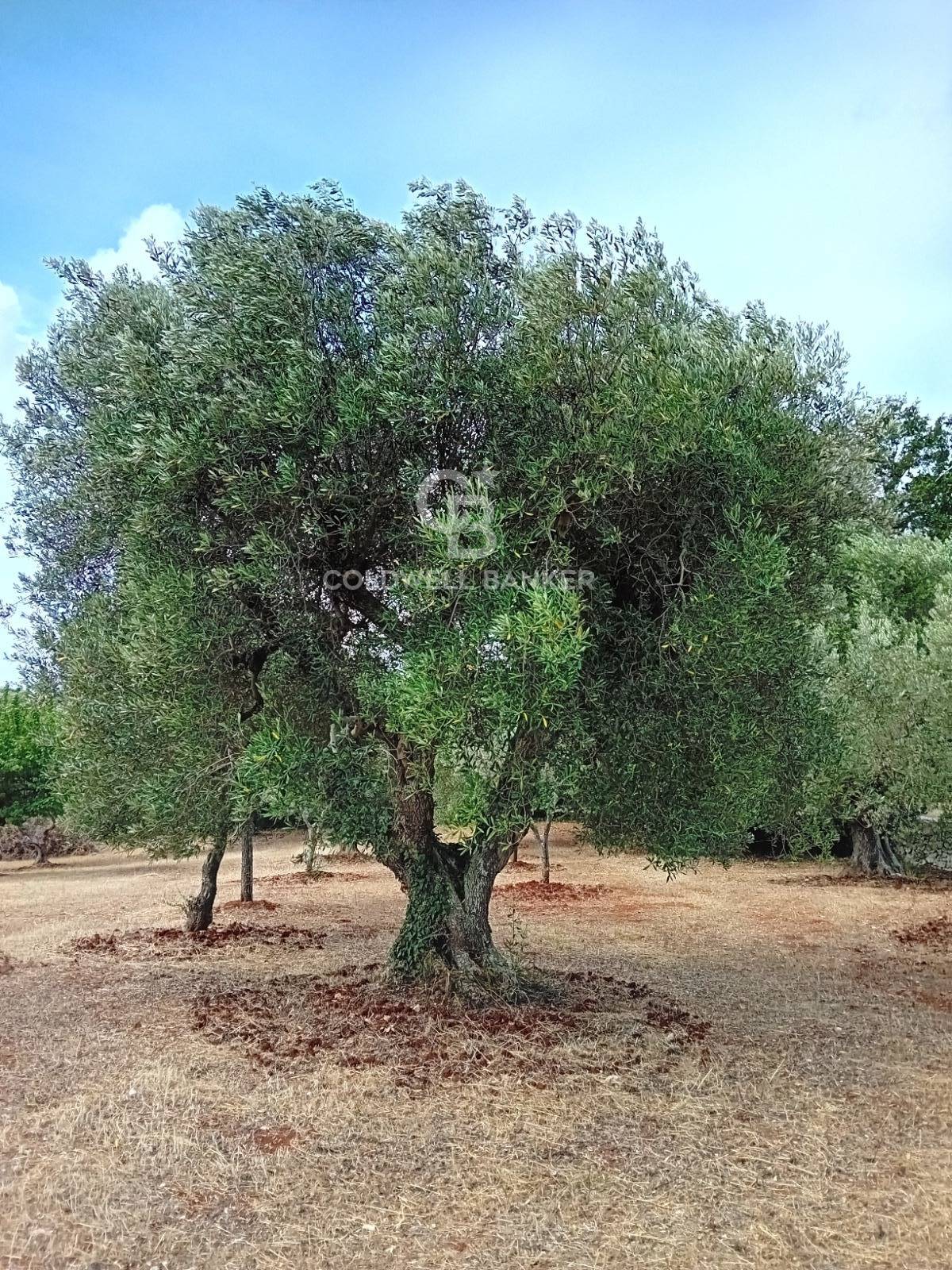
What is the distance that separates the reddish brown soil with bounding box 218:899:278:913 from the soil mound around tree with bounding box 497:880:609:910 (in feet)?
19.1

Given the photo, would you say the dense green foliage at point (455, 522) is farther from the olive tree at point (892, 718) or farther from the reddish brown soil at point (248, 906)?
the olive tree at point (892, 718)

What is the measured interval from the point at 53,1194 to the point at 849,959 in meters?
13.3

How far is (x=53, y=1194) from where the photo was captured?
6.59 metres

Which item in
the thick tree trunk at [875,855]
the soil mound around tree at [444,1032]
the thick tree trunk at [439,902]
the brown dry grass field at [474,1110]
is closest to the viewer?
the brown dry grass field at [474,1110]

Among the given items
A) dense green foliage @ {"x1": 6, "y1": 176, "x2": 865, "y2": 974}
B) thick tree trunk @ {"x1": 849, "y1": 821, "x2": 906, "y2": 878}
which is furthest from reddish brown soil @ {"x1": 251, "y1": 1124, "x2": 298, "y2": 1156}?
thick tree trunk @ {"x1": 849, "y1": 821, "x2": 906, "y2": 878}

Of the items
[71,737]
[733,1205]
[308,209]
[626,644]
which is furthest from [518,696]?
[71,737]

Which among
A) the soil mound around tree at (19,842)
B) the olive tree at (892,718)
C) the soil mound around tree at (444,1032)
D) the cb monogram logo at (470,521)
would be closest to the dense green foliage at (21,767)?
the soil mound around tree at (19,842)

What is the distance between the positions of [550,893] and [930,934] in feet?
30.5

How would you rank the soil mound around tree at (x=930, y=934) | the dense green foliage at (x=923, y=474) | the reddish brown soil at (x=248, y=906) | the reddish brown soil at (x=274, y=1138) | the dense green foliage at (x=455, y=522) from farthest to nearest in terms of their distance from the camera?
the dense green foliage at (x=923, y=474) < the reddish brown soil at (x=248, y=906) < the soil mound around tree at (x=930, y=934) < the dense green foliage at (x=455, y=522) < the reddish brown soil at (x=274, y=1138)

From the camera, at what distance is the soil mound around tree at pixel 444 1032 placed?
9.64 metres

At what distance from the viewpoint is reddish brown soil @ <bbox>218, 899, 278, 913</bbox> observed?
21.3 metres

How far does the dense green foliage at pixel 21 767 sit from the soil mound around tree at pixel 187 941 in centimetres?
1642

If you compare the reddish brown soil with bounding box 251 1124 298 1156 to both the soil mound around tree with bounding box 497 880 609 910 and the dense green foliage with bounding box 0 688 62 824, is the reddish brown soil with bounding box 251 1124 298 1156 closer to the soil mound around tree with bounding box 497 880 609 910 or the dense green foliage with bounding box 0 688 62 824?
the soil mound around tree with bounding box 497 880 609 910

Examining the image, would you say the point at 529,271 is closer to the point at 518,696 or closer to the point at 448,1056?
the point at 518,696
